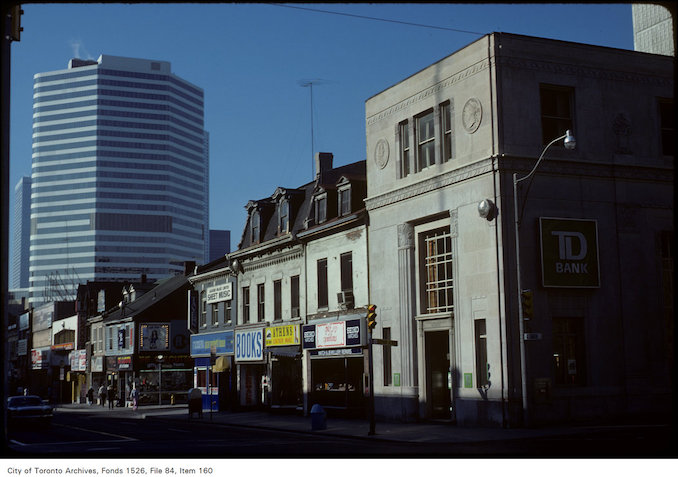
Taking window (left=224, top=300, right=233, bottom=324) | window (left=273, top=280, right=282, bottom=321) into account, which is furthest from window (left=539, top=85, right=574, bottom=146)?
window (left=224, top=300, right=233, bottom=324)

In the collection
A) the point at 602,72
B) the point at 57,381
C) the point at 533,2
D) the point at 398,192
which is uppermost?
the point at 602,72

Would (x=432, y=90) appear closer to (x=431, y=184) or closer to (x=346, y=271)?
(x=431, y=184)

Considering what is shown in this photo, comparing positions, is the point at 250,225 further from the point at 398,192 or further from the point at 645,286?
the point at 645,286

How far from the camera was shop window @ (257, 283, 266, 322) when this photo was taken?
48.6 meters

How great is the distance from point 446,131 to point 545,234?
20.1 feet

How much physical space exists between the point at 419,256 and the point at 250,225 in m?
19.9

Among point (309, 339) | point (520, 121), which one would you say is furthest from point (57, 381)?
point (520, 121)

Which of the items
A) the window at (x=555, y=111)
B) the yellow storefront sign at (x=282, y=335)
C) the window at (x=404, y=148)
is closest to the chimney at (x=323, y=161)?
the yellow storefront sign at (x=282, y=335)

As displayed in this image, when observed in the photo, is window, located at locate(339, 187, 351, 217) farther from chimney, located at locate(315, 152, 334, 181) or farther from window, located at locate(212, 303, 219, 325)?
window, located at locate(212, 303, 219, 325)

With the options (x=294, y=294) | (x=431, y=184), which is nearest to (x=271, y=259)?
(x=294, y=294)

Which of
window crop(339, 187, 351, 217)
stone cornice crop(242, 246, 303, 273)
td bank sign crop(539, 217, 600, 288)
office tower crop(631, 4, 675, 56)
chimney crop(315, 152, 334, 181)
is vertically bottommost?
td bank sign crop(539, 217, 600, 288)

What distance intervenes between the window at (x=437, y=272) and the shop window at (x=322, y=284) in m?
8.67

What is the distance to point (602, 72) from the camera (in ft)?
103

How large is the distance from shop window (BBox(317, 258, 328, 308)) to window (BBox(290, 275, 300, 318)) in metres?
2.88
